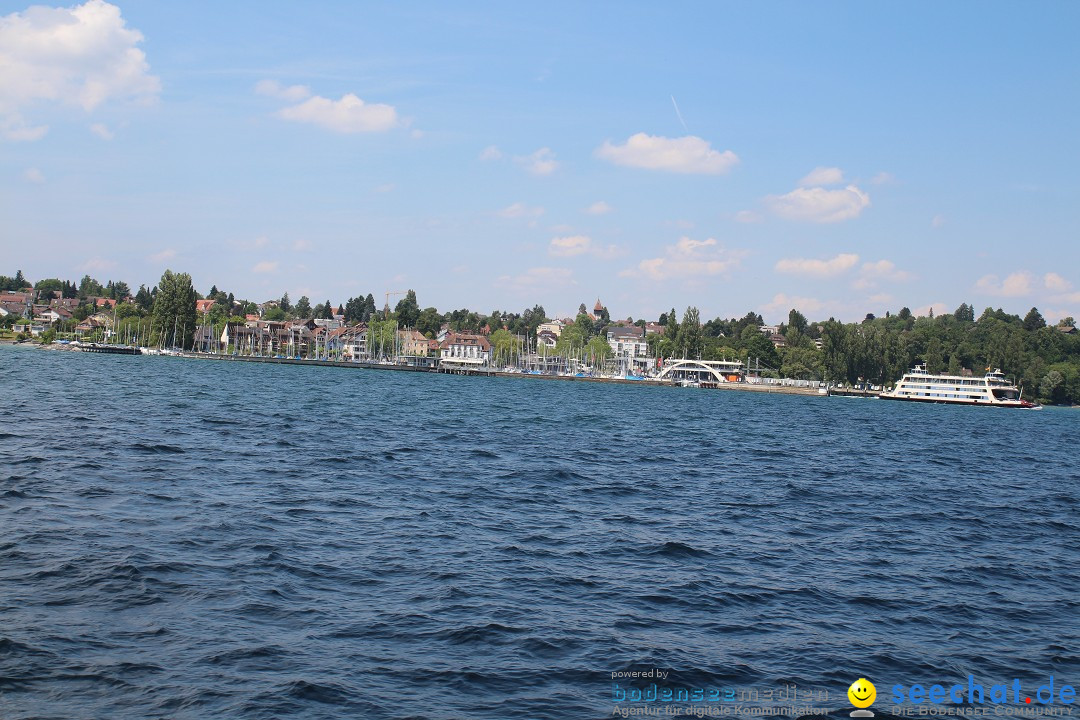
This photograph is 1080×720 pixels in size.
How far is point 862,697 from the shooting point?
12.4 metres

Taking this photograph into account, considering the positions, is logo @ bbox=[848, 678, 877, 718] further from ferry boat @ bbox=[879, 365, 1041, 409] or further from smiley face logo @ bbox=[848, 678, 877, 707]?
ferry boat @ bbox=[879, 365, 1041, 409]


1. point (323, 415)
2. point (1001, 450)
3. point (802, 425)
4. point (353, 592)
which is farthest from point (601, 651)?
point (802, 425)

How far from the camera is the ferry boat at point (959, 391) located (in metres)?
176

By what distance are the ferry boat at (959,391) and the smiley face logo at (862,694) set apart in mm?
182448

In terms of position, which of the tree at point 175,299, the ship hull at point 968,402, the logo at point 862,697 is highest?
the tree at point 175,299

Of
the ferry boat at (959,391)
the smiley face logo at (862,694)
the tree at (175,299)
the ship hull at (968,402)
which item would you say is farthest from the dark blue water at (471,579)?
the tree at (175,299)

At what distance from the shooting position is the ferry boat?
176125 millimetres

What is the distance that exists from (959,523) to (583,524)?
13572mm

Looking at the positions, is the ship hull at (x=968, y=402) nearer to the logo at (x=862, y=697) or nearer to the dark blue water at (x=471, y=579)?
the dark blue water at (x=471, y=579)

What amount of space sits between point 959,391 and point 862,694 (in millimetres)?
183924

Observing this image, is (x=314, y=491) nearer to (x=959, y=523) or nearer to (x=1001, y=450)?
(x=959, y=523)

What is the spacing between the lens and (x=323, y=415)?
56219 mm

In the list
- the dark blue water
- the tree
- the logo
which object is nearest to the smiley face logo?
the logo

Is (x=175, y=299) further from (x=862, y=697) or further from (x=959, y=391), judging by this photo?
(x=862, y=697)
